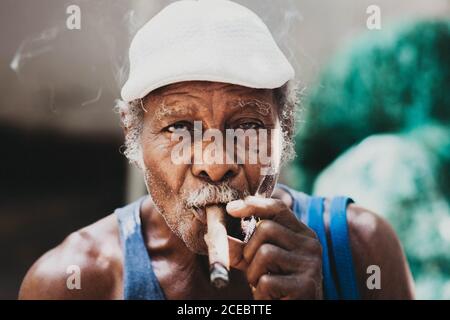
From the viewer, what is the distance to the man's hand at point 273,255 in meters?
1.22

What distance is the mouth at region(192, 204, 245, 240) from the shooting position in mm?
1299

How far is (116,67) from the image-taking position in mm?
1645

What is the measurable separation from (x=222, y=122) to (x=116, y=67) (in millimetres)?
460

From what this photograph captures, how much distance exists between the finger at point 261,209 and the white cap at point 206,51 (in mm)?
310

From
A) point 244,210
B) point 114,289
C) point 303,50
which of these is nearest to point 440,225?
point 303,50

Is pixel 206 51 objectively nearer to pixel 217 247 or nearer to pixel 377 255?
pixel 217 247

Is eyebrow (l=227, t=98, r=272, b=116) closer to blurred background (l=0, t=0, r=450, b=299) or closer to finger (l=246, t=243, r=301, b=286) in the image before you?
blurred background (l=0, t=0, r=450, b=299)

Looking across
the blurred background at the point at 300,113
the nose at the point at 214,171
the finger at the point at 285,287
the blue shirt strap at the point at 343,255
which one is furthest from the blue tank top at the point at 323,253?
the nose at the point at 214,171

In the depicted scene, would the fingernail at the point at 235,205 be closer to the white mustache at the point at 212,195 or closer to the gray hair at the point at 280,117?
the white mustache at the point at 212,195

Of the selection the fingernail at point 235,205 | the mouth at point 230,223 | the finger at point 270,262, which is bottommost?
the finger at point 270,262

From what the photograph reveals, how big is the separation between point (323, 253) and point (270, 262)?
331 mm

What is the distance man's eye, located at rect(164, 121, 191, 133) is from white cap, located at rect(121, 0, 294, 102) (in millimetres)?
106

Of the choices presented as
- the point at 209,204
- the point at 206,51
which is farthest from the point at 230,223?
the point at 206,51
